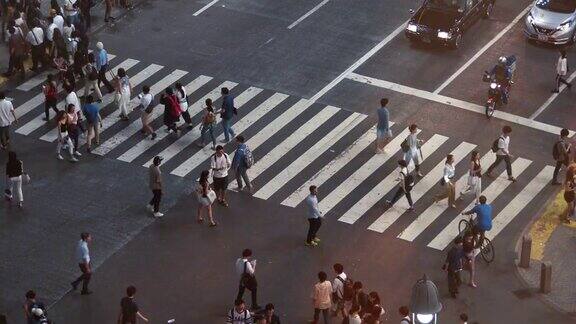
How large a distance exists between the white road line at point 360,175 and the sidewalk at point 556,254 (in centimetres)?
529

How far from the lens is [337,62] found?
4791 centimetres

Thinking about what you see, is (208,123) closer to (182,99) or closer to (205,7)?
(182,99)

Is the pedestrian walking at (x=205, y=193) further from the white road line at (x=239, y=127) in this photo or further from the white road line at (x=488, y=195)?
the white road line at (x=488, y=195)

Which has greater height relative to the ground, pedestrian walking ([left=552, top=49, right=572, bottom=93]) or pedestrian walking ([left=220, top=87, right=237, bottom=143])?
pedestrian walking ([left=220, top=87, right=237, bottom=143])

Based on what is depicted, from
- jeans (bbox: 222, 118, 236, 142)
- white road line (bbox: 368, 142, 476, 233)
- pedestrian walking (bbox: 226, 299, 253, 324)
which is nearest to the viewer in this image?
pedestrian walking (bbox: 226, 299, 253, 324)

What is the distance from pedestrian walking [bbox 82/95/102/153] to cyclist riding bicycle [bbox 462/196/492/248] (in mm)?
12196

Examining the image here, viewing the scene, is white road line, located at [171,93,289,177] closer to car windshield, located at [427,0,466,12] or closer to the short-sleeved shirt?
car windshield, located at [427,0,466,12]

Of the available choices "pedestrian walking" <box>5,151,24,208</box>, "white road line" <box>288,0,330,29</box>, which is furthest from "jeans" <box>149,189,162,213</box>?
"white road line" <box>288,0,330,29</box>

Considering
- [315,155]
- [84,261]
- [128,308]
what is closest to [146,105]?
[315,155]

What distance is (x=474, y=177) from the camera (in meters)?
39.7

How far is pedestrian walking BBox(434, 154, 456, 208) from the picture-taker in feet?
130

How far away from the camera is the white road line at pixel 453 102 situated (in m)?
44.5

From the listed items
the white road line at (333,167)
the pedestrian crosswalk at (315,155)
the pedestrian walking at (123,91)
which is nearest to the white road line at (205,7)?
the pedestrian crosswalk at (315,155)

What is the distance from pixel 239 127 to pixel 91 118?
4886 millimetres
